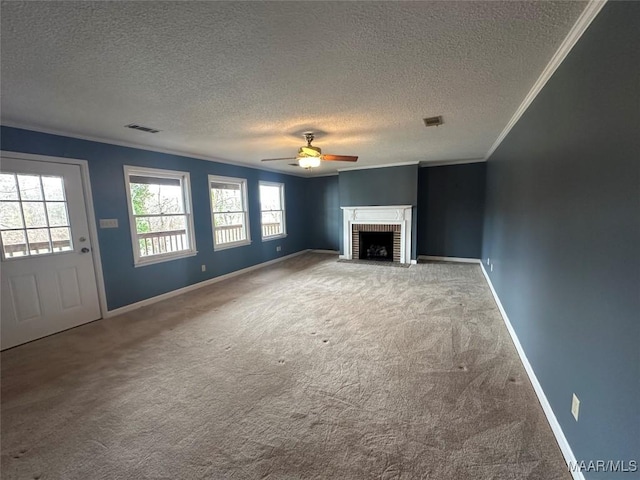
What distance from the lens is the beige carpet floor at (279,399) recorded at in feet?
4.99

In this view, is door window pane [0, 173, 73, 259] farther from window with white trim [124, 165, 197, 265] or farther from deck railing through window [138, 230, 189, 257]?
deck railing through window [138, 230, 189, 257]

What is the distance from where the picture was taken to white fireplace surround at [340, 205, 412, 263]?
6.29 metres

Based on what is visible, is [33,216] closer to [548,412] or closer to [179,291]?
[179,291]

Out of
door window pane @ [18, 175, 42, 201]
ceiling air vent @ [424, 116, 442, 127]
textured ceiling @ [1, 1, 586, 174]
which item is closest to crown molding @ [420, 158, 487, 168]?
textured ceiling @ [1, 1, 586, 174]

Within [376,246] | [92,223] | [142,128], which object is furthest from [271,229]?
[142,128]

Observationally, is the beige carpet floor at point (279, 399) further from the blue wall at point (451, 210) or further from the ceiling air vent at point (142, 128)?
the blue wall at point (451, 210)

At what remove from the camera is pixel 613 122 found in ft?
3.86

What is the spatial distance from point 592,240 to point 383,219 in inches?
205

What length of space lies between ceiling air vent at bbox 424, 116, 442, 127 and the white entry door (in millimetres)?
4240

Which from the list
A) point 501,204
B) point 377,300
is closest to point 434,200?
point 501,204

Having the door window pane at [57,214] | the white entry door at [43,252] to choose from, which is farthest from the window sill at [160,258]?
the door window pane at [57,214]

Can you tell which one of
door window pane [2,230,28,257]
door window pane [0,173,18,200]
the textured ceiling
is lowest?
door window pane [2,230,28,257]

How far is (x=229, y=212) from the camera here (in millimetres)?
5562

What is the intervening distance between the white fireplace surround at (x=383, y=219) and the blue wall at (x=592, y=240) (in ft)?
13.3
